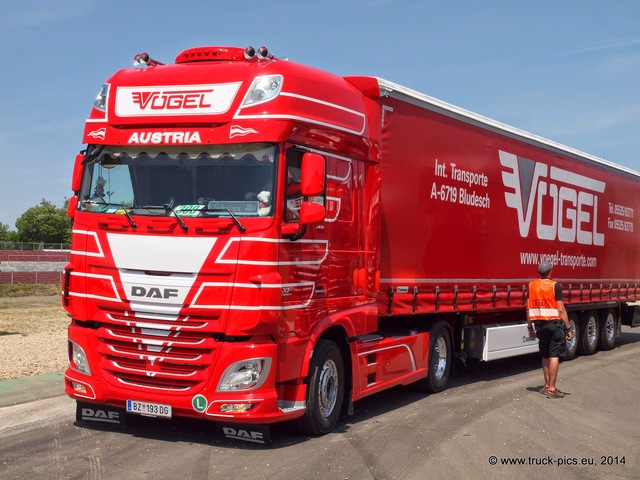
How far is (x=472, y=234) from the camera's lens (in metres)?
11.7

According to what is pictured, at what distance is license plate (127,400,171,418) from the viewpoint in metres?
7.21

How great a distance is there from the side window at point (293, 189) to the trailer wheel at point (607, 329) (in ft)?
38.9

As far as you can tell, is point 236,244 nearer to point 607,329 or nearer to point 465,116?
point 465,116

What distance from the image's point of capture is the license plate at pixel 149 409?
7.21m

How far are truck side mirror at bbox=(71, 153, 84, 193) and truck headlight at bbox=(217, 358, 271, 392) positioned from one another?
2519 millimetres

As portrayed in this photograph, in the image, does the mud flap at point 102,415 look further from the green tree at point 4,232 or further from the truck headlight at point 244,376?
the green tree at point 4,232

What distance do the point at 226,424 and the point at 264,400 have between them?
58 centimetres

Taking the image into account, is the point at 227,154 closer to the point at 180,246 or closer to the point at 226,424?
the point at 180,246

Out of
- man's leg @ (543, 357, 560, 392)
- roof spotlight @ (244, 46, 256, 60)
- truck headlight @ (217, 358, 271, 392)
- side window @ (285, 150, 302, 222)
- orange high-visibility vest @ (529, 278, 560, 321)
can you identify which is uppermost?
roof spotlight @ (244, 46, 256, 60)

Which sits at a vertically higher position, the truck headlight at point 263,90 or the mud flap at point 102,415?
the truck headlight at point 263,90

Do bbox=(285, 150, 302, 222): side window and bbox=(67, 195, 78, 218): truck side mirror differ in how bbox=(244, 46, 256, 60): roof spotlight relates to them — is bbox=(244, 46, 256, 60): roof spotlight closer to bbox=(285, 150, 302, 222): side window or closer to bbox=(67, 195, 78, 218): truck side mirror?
bbox=(285, 150, 302, 222): side window

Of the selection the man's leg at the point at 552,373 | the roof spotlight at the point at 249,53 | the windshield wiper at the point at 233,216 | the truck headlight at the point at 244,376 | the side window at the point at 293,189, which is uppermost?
the roof spotlight at the point at 249,53

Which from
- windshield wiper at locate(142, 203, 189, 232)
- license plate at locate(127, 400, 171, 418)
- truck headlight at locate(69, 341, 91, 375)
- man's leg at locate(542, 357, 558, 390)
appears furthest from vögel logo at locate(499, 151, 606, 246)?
truck headlight at locate(69, 341, 91, 375)

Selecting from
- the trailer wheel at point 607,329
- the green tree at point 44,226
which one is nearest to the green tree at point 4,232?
the green tree at point 44,226
